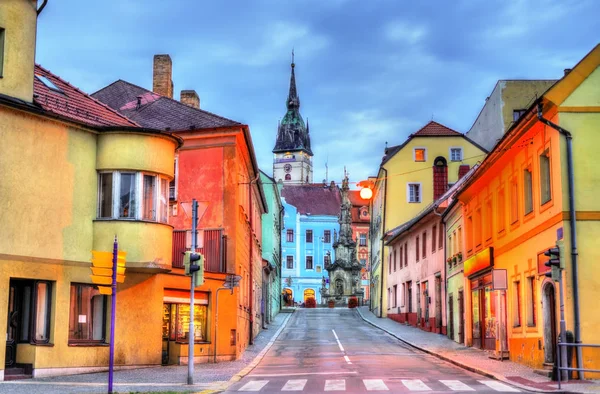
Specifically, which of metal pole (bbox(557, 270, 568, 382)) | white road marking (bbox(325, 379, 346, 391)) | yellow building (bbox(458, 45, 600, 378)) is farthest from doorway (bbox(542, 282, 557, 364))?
white road marking (bbox(325, 379, 346, 391))

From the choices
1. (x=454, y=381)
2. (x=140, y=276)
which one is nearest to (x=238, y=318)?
(x=140, y=276)

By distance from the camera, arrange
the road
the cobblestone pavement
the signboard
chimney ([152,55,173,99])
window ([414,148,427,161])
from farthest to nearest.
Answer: window ([414,148,427,161]) → chimney ([152,55,173,99]) → the signboard → the road → the cobblestone pavement

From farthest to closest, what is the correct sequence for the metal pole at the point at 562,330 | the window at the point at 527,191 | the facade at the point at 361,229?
the facade at the point at 361,229, the window at the point at 527,191, the metal pole at the point at 562,330

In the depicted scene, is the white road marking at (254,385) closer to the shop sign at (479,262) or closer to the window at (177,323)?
the window at (177,323)

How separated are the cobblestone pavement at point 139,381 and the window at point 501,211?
9.69 m

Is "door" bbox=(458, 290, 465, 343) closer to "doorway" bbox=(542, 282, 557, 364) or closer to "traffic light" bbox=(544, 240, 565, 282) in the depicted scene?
"doorway" bbox=(542, 282, 557, 364)

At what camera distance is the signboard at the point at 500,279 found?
80.7 ft

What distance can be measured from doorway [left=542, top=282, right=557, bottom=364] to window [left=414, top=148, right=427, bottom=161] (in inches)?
1516

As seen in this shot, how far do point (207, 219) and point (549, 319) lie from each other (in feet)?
39.4

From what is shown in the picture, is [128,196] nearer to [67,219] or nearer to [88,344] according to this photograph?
[67,219]

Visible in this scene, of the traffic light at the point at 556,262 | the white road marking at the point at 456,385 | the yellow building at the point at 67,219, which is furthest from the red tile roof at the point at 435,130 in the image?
the white road marking at the point at 456,385

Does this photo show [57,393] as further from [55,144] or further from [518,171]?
[518,171]

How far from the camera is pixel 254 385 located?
18531 millimetres

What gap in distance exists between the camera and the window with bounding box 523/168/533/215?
23.9 metres
